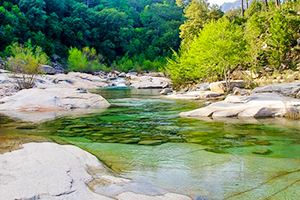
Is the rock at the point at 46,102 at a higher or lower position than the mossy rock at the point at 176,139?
higher

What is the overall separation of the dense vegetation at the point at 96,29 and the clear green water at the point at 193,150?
44.3 m

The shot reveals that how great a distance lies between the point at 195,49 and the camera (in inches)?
812

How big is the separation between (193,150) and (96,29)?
63.9 metres

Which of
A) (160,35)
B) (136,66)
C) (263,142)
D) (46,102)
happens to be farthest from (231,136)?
(160,35)

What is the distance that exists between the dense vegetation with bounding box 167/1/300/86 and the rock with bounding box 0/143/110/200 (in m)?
14.7

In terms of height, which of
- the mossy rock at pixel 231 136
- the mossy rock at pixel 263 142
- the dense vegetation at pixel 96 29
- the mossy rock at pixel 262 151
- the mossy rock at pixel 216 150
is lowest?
the mossy rock at pixel 263 142

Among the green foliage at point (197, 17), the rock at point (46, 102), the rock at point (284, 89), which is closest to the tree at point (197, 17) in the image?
the green foliage at point (197, 17)

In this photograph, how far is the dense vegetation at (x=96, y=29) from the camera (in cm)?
5025

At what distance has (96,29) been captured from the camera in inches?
2562

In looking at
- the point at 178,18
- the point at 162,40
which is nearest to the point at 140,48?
the point at 162,40

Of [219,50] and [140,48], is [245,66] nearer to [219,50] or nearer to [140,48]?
Result: [219,50]

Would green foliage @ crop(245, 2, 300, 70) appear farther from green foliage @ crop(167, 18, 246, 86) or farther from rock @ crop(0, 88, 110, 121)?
rock @ crop(0, 88, 110, 121)

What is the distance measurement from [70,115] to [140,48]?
63722mm

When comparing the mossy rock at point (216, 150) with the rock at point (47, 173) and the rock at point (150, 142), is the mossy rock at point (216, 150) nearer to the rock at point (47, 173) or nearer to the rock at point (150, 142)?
the rock at point (150, 142)
